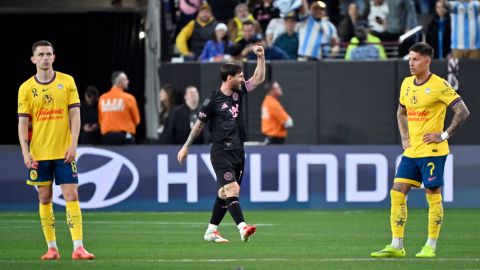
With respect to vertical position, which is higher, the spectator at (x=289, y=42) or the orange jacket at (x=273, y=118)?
the spectator at (x=289, y=42)

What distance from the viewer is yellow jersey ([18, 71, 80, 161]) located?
1276 centimetres

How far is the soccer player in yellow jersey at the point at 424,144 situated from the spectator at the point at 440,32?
1204cm

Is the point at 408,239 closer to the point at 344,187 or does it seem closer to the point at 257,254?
the point at 257,254

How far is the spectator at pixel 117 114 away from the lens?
23125 mm

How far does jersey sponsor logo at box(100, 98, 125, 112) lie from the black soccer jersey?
845 centimetres

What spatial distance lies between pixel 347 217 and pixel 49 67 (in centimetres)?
839

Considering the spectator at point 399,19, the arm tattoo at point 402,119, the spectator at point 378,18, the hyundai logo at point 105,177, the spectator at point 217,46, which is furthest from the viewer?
the spectator at point 378,18

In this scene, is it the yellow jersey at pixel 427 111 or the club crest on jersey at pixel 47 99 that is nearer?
the club crest on jersey at pixel 47 99

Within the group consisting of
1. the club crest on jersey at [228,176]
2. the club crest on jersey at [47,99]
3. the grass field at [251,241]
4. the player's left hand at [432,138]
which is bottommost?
the grass field at [251,241]

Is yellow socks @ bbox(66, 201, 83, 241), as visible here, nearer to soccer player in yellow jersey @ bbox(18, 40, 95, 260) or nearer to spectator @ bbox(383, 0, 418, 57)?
soccer player in yellow jersey @ bbox(18, 40, 95, 260)

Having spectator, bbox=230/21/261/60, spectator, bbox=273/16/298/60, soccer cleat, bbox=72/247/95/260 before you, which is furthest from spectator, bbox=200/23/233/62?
soccer cleat, bbox=72/247/95/260

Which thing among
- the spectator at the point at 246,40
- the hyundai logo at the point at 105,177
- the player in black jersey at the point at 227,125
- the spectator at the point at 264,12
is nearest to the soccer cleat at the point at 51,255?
the player in black jersey at the point at 227,125

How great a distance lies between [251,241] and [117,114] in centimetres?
Answer: 853

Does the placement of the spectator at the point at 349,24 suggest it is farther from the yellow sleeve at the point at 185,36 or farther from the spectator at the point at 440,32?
the yellow sleeve at the point at 185,36
